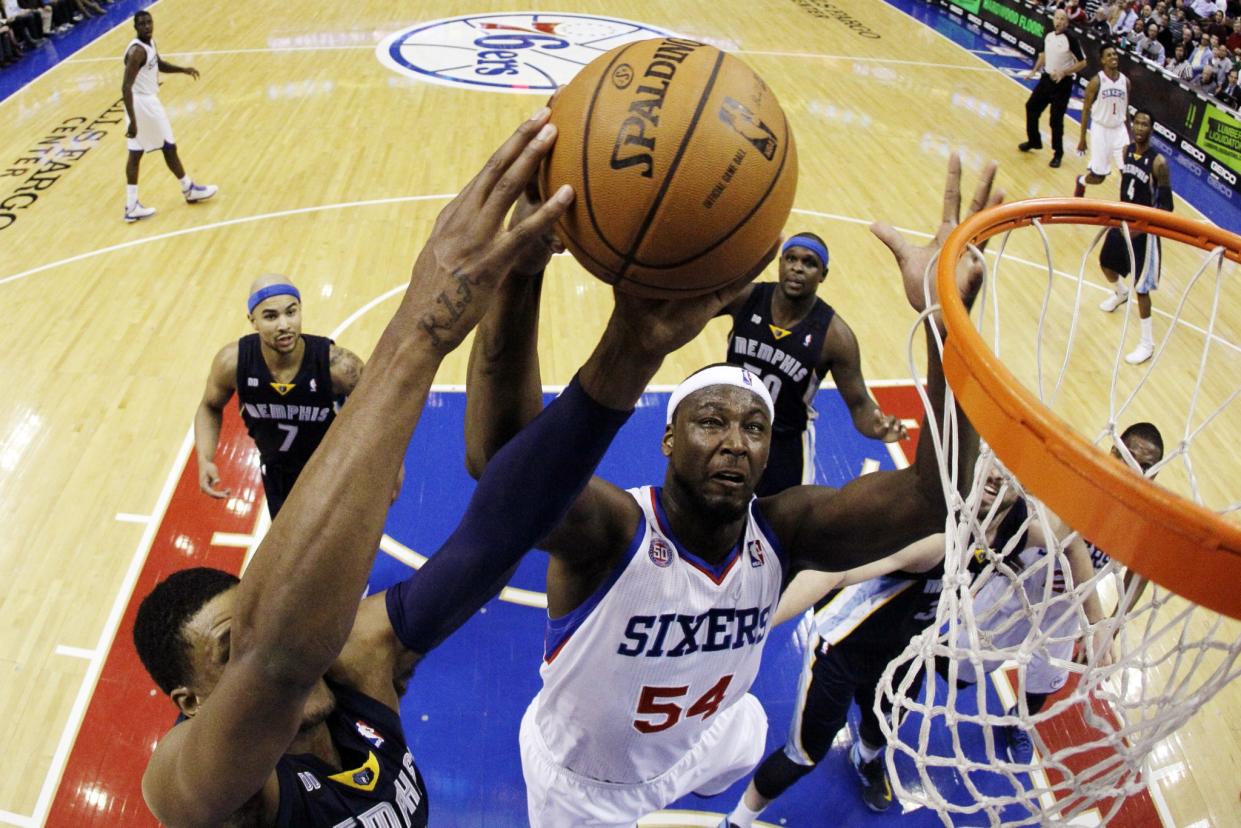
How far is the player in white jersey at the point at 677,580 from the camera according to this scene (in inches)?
93.3

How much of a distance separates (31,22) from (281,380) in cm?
1281

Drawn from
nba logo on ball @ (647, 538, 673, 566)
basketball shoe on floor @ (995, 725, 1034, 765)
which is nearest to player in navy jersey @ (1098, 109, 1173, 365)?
basketball shoe on floor @ (995, 725, 1034, 765)

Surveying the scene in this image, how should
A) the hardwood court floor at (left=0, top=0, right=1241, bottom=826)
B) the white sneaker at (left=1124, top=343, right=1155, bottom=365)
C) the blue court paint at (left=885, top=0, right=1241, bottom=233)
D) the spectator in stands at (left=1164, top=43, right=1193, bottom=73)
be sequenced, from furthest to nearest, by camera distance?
1. the spectator in stands at (left=1164, top=43, right=1193, bottom=73)
2. the blue court paint at (left=885, top=0, right=1241, bottom=233)
3. the white sneaker at (left=1124, top=343, right=1155, bottom=365)
4. the hardwood court floor at (left=0, top=0, right=1241, bottom=826)

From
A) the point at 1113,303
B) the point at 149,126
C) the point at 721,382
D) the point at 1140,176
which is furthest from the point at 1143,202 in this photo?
the point at 149,126

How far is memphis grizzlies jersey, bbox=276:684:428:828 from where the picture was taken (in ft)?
6.63

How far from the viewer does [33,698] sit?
4164mm

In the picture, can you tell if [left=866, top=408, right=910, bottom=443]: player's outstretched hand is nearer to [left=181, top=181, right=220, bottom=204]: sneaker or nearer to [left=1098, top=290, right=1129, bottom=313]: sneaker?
[left=1098, top=290, right=1129, bottom=313]: sneaker

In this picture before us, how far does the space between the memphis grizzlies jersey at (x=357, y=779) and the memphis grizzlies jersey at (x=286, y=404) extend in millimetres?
2094

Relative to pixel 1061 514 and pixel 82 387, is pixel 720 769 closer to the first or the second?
pixel 1061 514

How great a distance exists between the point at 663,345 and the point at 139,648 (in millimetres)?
1304

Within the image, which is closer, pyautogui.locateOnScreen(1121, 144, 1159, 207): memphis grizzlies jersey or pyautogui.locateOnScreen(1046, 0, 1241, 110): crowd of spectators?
pyautogui.locateOnScreen(1121, 144, 1159, 207): memphis grizzlies jersey

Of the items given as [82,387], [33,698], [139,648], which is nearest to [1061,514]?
[139,648]

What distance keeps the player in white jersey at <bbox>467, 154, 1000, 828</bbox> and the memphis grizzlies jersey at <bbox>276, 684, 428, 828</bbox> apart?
20.0 inches

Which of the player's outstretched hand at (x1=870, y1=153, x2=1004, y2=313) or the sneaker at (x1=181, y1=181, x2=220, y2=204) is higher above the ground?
the player's outstretched hand at (x1=870, y1=153, x2=1004, y2=313)
